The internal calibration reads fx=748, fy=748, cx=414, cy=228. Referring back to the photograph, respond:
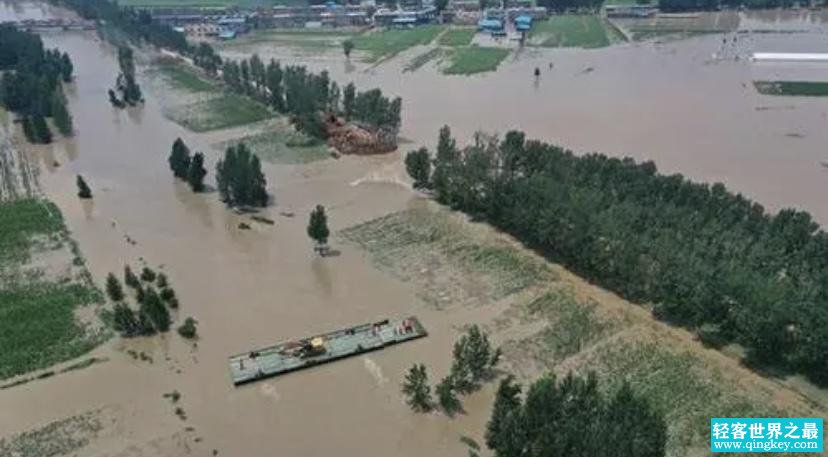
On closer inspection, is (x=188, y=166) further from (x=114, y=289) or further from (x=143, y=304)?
(x=143, y=304)

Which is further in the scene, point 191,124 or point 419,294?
point 191,124

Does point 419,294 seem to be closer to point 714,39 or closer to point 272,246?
point 272,246

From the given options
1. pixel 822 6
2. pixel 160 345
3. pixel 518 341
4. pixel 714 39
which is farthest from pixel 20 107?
pixel 822 6

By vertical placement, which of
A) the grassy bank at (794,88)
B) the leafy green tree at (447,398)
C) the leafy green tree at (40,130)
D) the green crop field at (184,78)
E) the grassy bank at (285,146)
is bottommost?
the leafy green tree at (447,398)

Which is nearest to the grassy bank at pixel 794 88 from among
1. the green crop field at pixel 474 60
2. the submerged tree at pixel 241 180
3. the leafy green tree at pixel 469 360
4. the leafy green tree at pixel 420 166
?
the green crop field at pixel 474 60

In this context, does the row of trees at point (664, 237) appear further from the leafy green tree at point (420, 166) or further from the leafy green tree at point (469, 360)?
the leafy green tree at point (469, 360)

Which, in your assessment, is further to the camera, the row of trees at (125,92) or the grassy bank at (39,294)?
the row of trees at (125,92)

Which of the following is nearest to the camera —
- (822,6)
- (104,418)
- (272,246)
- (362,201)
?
(104,418)
